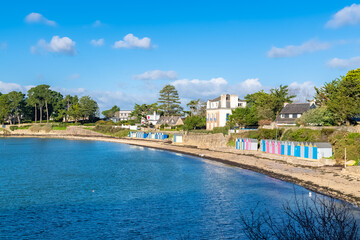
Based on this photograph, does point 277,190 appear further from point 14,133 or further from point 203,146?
point 14,133

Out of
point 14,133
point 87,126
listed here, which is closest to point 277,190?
point 87,126

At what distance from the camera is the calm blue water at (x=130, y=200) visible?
89.4 ft

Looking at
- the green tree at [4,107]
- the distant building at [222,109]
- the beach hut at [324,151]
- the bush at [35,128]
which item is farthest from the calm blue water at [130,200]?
the green tree at [4,107]

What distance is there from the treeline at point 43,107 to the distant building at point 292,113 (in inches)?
4253

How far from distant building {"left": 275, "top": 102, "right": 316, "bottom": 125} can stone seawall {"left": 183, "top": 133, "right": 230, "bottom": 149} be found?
1652 centimetres

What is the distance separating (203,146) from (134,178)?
4313 cm

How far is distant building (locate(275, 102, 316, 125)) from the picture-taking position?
290ft

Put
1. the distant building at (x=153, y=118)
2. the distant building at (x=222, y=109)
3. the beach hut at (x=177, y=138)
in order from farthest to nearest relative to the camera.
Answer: the distant building at (x=153, y=118) → the distant building at (x=222, y=109) → the beach hut at (x=177, y=138)

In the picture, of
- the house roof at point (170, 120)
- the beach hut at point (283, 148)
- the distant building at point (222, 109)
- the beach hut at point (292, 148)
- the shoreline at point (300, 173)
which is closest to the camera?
the shoreline at point (300, 173)

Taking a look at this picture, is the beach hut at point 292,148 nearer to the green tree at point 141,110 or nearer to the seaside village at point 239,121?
the seaside village at point 239,121

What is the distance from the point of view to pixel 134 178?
51.2 m

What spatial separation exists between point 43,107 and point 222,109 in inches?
4351

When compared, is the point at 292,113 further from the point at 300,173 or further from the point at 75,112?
the point at 75,112

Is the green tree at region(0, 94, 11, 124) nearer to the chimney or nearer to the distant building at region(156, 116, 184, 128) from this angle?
the distant building at region(156, 116, 184, 128)
